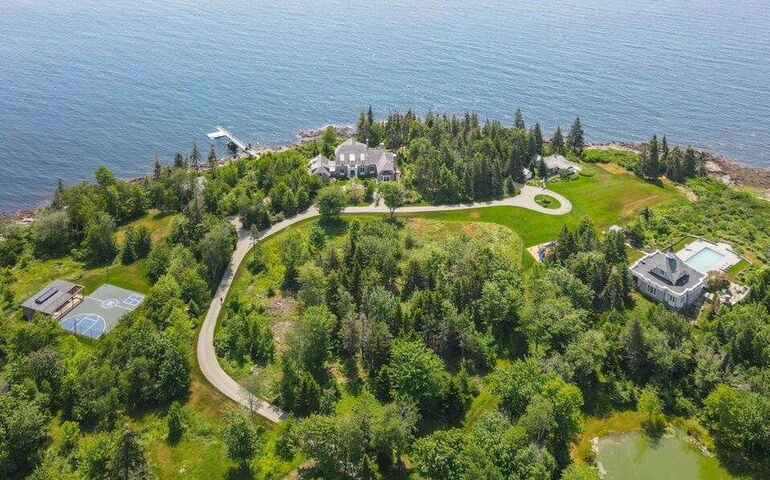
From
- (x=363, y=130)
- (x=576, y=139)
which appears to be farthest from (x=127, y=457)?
(x=576, y=139)

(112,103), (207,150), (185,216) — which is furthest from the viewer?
(112,103)

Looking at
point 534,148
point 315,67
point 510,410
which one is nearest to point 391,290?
point 510,410

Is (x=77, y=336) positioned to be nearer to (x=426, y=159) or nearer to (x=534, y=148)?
(x=426, y=159)

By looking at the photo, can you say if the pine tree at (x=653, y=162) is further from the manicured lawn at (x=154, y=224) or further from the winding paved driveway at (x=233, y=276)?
the manicured lawn at (x=154, y=224)

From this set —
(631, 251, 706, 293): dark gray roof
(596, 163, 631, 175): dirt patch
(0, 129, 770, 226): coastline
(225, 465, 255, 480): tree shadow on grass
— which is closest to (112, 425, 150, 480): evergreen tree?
(225, 465, 255, 480): tree shadow on grass

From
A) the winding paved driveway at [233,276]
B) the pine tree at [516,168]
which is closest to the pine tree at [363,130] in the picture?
the winding paved driveway at [233,276]
